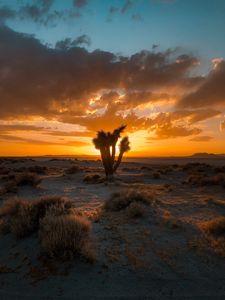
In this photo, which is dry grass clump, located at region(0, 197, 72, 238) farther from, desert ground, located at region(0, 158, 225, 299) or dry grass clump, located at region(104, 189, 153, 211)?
dry grass clump, located at region(104, 189, 153, 211)

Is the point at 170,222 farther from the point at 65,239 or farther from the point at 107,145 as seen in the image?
the point at 107,145

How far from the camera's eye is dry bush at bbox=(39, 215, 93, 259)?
7.14 m

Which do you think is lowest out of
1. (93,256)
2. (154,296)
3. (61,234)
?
(154,296)

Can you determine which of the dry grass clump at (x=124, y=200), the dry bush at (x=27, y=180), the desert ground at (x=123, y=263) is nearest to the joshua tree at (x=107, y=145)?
the dry bush at (x=27, y=180)

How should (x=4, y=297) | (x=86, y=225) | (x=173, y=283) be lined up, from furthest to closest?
(x=86, y=225), (x=173, y=283), (x=4, y=297)

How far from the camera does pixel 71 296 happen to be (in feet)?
19.2

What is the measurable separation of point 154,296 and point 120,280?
86 cm

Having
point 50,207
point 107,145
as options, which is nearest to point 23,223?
point 50,207

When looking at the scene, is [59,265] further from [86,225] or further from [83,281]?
[86,225]

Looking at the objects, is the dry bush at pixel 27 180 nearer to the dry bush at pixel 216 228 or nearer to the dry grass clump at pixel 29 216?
the dry grass clump at pixel 29 216

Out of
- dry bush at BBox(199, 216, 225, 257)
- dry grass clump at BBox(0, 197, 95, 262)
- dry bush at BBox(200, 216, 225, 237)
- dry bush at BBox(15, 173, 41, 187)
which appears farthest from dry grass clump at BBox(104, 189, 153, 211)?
dry bush at BBox(15, 173, 41, 187)

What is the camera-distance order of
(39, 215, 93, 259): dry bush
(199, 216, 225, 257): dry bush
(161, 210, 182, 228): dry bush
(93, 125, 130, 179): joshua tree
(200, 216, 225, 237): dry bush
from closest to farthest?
(39, 215, 93, 259): dry bush
(199, 216, 225, 257): dry bush
(200, 216, 225, 237): dry bush
(161, 210, 182, 228): dry bush
(93, 125, 130, 179): joshua tree

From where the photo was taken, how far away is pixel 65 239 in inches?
283

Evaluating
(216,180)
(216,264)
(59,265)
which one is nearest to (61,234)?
(59,265)
